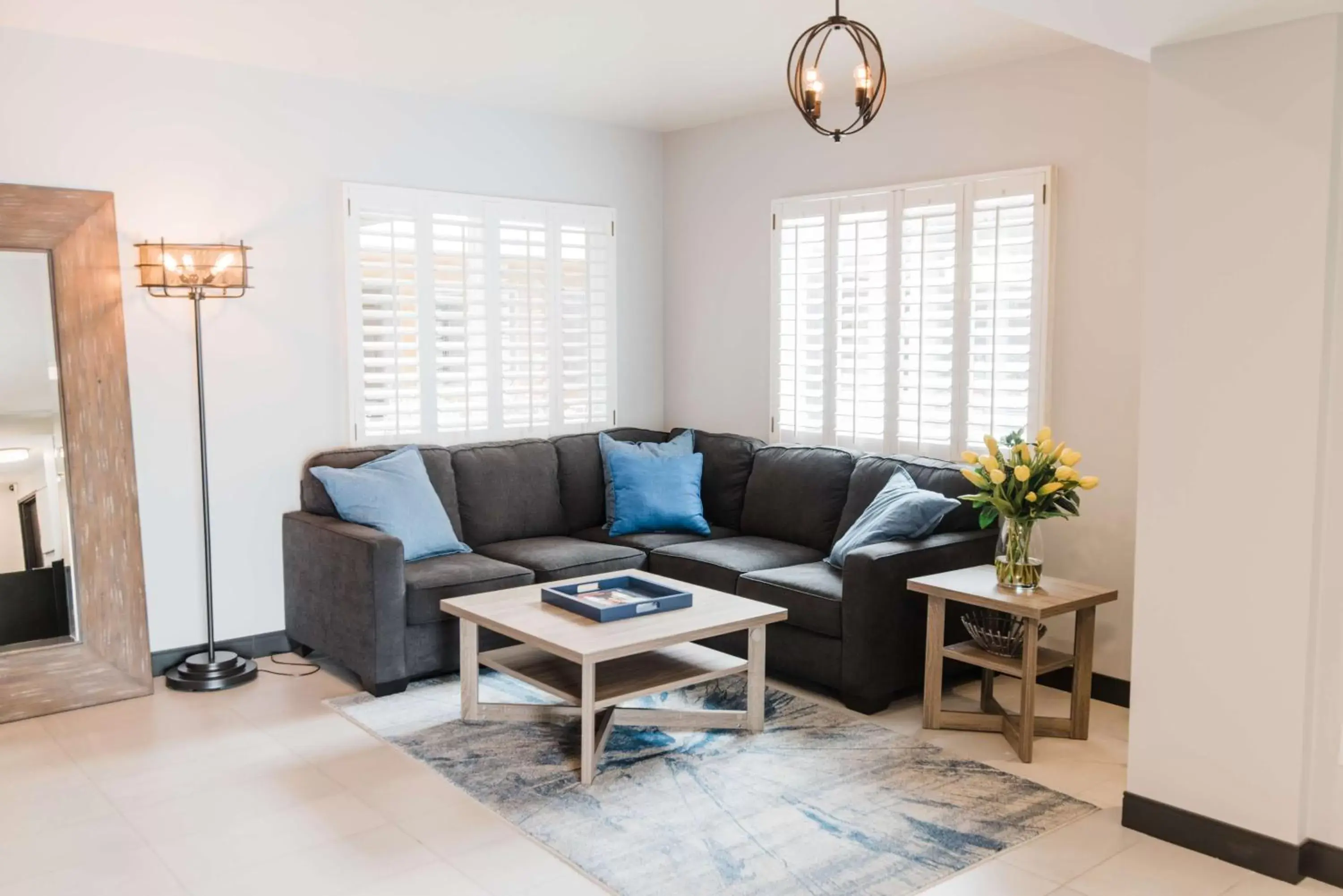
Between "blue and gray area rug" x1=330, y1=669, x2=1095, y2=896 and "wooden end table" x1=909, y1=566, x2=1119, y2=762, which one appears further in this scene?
"wooden end table" x1=909, y1=566, x2=1119, y2=762

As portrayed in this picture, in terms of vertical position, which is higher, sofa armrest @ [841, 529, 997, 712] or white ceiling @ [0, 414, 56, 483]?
white ceiling @ [0, 414, 56, 483]

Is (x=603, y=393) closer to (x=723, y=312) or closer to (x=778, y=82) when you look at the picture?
(x=723, y=312)

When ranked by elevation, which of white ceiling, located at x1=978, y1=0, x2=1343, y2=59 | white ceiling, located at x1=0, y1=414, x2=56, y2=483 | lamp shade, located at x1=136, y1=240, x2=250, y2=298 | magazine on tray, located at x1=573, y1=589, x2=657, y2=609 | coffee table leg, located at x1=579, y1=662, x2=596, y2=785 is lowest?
coffee table leg, located at x1=579, y1=662, x2=596, y2=785

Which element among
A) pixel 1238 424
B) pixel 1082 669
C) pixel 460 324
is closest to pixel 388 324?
pixel 460 324

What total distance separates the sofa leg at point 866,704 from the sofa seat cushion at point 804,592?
0.23 m

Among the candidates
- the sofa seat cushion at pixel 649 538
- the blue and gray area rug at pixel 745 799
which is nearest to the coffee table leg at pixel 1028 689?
the blue and gray area rug at pixel 745 799

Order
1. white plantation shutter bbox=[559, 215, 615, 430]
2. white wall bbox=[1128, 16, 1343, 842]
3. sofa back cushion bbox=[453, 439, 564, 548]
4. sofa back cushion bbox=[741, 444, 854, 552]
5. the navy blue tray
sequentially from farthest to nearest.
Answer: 1. white plantation shutter bbox=[559, 215, 615, 430]
2. sofa back cushion bbox=[453, 439, 564, 548]
3. sofa back cushion bbox=[741, 444, 854, 552]
4. the navy blue tray
5. white wall bbox=[1128, 16, 1343, 842]

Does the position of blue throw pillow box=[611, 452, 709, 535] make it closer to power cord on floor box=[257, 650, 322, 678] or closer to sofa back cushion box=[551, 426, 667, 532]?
sofa back cushion box=[551, 426, 667, 532]

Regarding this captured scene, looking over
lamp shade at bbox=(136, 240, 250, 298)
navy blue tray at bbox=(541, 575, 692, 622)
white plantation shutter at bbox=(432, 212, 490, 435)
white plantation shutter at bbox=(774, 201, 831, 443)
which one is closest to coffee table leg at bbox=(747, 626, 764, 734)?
navy blue tray at bbox=(541, 575, 692, 622)

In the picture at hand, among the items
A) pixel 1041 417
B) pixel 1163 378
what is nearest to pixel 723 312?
pixel 1041 417

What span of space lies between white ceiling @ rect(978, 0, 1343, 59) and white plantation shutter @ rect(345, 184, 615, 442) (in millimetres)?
3153

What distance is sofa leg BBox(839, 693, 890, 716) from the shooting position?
405 cm

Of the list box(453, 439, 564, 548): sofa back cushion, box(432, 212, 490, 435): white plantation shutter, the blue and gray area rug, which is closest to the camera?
the blue and gray area rug

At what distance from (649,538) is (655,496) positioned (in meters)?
0.22
